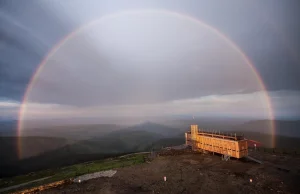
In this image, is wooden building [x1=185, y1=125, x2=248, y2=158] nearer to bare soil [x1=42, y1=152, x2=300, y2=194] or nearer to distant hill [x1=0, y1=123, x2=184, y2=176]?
bare soil [x1=42, y1=152, x2=300, y2=194]

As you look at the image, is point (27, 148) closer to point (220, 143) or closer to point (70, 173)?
point (70, 173)

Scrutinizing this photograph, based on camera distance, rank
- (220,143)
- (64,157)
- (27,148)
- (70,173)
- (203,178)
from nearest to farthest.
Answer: (203,178) → (220,143) → (70,173) → (64,157) → (27,148)

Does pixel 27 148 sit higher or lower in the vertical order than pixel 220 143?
lower

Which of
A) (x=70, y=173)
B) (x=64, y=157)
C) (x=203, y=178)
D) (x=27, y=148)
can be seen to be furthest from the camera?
(x=27, y=148)

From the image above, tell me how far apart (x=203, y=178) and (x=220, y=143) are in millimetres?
11067

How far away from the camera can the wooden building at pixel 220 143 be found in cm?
3141

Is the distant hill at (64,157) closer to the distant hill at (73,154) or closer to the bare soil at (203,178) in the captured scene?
the distant hill at (73,154)

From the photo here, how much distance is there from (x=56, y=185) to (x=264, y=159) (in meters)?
32.8

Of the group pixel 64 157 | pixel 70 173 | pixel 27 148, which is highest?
pixel 70 173

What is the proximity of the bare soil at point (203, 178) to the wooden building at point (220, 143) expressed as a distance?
1704 millimetres

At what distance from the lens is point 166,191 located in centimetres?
2195

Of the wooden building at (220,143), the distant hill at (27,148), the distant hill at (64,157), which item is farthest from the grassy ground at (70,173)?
the distant hill at (27,148)

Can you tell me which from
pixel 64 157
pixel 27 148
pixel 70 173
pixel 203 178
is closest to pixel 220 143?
pixel 203 178

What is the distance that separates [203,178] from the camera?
995 inches
